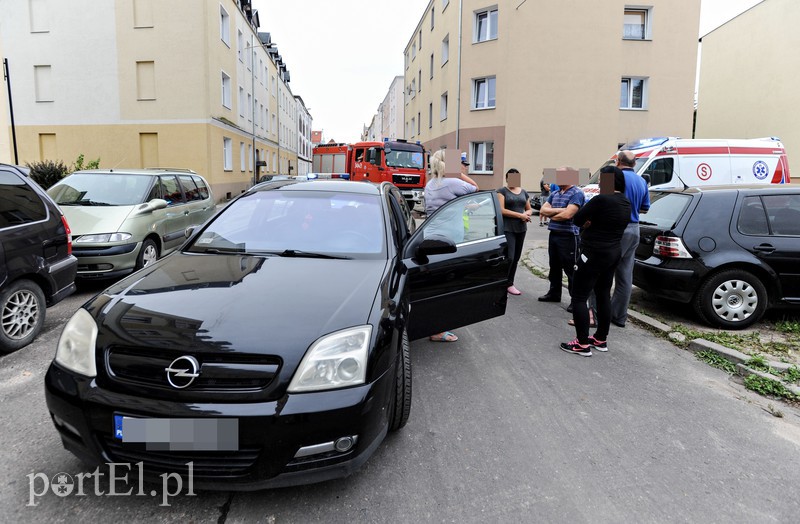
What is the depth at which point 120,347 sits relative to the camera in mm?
2240

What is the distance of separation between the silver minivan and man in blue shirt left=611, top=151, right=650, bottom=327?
17.6 feet

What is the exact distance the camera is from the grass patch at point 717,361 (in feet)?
14.4

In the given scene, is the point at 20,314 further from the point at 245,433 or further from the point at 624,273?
the point at 624,273

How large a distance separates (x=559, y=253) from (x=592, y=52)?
19.0 meters

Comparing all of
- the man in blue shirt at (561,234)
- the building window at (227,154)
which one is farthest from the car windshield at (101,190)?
the building window at (227,154)

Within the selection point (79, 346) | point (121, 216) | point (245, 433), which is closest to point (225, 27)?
point (121, 216)

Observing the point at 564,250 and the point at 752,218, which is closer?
the point at 752,218

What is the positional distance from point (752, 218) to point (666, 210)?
2.86 ft

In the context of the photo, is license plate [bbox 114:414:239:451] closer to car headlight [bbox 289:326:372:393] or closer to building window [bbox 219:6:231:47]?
car headlight [bbox 289:326:372:393]

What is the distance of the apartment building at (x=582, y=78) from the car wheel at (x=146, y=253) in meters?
17.2

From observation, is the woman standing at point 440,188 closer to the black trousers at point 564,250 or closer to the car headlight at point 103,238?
the black trousers at point 564,250

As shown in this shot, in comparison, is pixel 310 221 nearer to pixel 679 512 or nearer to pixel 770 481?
pixel 679 512

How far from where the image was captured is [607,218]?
4398mm

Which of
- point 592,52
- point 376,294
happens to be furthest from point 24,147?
point 376,294
